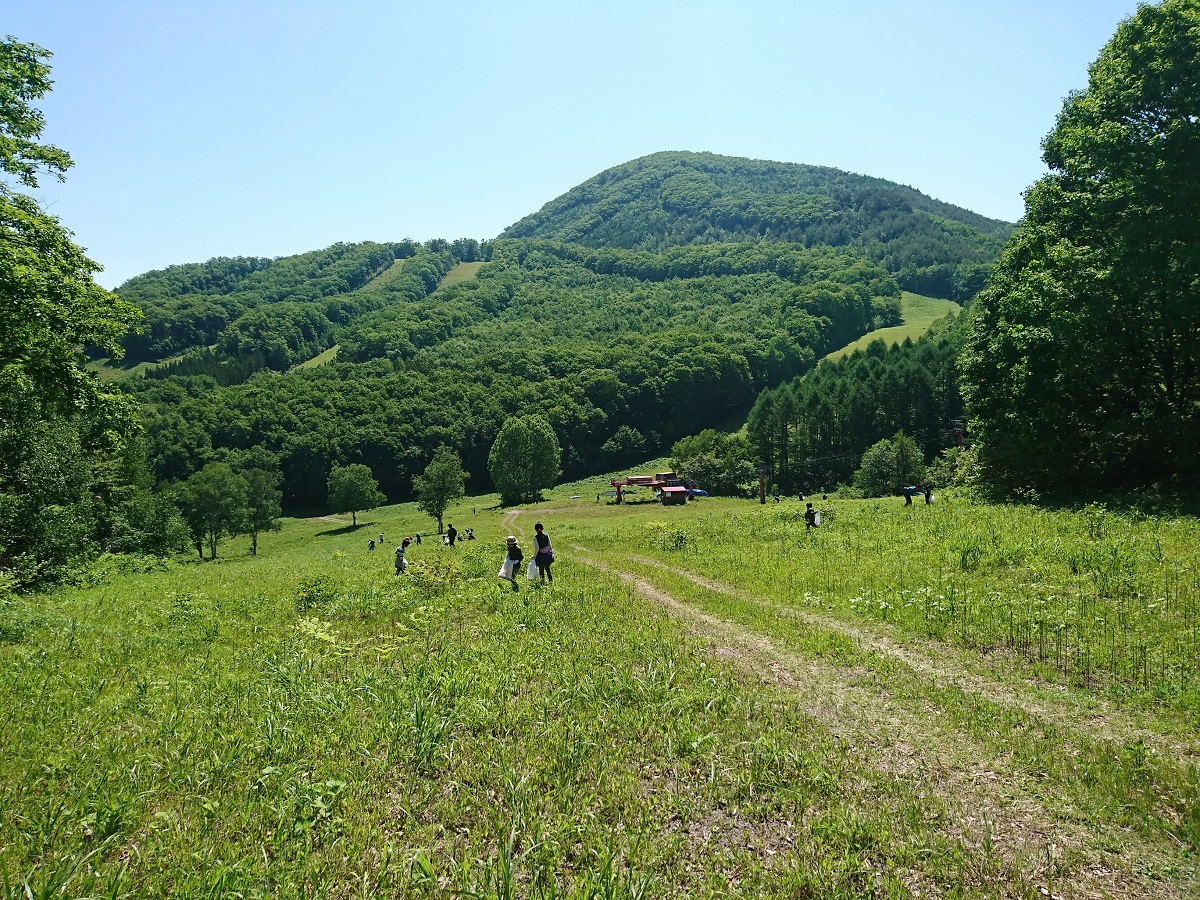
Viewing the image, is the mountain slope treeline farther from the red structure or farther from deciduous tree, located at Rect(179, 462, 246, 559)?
deciduous tree, located at Rect(179, 462, 246, 559)

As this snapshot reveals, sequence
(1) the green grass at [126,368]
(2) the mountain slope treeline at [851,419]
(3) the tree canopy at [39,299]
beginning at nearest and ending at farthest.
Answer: (3) the tree canopy at [39,299] → (2) the mountain slope treeline at [851,419] → (1) the green grass at [126,368]

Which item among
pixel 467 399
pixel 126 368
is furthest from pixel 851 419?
pixel 126 368

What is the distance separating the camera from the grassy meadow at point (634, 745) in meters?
5.34

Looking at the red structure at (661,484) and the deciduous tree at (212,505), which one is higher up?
the deciduous tree at (212,505)

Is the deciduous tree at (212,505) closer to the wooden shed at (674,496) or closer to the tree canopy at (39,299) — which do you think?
the wooden shed at (674,496)

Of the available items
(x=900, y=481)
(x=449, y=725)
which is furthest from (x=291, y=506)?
(x=449, y=725)

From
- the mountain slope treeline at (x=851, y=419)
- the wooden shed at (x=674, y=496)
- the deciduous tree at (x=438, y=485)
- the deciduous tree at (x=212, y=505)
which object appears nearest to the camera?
the deciduous tree at (x=438, y=485)

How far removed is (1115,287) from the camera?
76.5 feet

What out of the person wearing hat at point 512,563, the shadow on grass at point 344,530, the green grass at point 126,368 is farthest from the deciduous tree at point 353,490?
the green grass at point 126,368

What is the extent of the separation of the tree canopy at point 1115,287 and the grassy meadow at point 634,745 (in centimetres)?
1196

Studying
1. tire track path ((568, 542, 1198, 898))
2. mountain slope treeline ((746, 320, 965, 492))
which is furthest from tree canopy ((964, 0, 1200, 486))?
mountain slope treeline ((746, 320, 965, 492))

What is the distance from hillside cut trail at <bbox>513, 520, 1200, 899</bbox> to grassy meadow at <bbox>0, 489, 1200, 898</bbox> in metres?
0.04

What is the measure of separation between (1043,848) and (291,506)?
444 feet

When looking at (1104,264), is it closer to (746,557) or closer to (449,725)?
(746,557)
